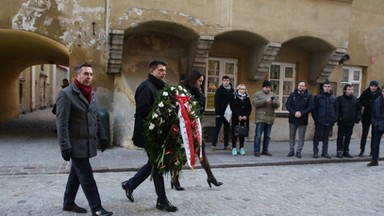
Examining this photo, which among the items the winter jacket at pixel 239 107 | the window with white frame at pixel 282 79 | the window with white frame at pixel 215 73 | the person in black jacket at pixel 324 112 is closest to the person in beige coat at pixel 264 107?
the winter jacket at pixel 239 107

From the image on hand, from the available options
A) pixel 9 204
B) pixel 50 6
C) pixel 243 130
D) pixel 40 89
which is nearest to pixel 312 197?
pixel 243 130

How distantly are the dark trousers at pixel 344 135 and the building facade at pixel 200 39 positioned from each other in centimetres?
266

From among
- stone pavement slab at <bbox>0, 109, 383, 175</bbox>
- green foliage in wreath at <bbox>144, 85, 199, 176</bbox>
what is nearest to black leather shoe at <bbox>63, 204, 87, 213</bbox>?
green foliage in wreath at <bbox>144, 85, 199, 176</bbox>

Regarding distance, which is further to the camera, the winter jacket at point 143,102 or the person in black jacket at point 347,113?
the person in black jacket at point 347,113

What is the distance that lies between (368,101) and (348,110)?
732 millimetres

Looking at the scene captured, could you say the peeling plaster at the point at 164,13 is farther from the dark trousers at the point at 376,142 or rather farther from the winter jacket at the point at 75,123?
the dark trousers at the point at 376,142

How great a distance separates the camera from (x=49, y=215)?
4656 mm

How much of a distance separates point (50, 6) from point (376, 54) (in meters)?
11.1

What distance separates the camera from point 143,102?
4.73 m

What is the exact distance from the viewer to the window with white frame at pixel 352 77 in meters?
13.0

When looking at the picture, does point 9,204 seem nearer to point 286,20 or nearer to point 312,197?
point 312,197

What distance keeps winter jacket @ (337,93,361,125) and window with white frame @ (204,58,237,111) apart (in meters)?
3.42

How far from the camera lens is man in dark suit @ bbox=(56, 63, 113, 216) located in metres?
4.30

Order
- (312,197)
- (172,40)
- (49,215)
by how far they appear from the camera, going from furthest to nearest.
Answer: (172,40), (312,197), (49,215)
